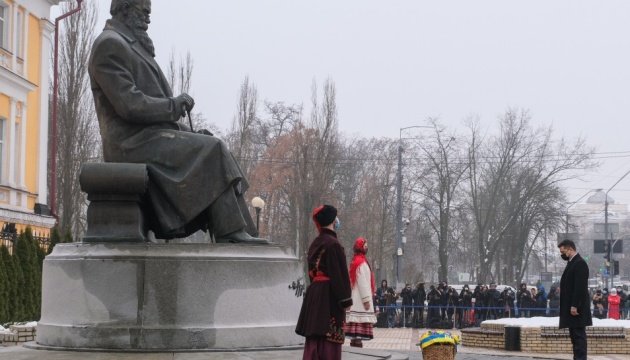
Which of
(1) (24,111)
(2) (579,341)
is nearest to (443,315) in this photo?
(1) (24,111)

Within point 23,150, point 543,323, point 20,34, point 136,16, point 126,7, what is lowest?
point 543,323

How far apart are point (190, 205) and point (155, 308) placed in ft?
3.86

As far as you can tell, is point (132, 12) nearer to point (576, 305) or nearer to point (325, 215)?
point (325, 215)

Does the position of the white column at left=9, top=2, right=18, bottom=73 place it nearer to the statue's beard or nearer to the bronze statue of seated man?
the statue's beard

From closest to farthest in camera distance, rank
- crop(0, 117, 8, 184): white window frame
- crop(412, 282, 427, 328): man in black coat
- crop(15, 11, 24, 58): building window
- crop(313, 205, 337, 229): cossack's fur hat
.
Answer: crop(313, 205, 337, 229): cossack's fur hat → crop(412, 282, 427, 328): man in black coat → crop(0, 117, 8, 184): white window frame → crop(15, 11, 24, 58): building window

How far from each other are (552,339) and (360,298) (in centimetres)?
559

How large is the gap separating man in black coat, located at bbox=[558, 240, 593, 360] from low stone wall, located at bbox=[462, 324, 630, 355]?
6.35 metres

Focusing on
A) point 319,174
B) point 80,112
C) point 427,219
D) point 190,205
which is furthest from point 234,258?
point 427,219

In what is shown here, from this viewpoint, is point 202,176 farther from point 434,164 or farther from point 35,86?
point 434,164

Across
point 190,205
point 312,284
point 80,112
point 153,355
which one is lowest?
point 153,355

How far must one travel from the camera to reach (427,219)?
65.5 m

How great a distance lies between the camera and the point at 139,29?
424 inches

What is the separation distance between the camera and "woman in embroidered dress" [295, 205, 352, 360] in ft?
28.3

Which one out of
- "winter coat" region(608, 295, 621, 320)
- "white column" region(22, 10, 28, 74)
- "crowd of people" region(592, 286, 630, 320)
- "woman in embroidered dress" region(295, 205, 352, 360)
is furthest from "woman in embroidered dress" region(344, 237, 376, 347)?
"white column" region(22, 10, 28, 74)
